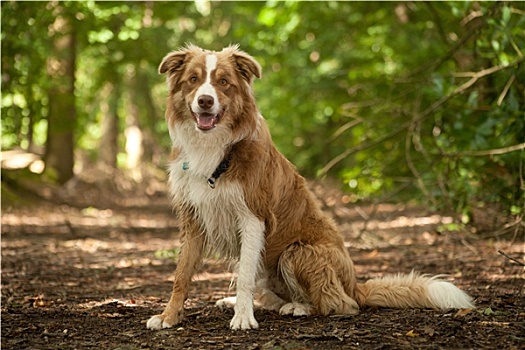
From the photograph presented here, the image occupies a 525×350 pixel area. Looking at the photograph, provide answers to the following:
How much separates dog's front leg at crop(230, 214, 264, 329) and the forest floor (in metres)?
0.19

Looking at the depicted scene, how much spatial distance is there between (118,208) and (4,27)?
6862mm

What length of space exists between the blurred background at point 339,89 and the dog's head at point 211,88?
3.27 m

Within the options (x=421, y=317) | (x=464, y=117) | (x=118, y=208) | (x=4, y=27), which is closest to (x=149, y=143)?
(x=118, y=208)

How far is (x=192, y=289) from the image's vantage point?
659 centimetres

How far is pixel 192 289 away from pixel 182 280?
1773 mm

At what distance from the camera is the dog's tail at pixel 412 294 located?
487cm

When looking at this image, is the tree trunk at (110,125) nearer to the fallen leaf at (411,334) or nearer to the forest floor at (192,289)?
the forest floor at (192,289)

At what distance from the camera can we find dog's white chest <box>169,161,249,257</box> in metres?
4.77

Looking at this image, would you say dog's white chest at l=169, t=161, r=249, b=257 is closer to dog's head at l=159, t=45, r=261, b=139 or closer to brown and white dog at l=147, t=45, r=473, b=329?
brown and white dog at l=147, t=45, r=473, b=329

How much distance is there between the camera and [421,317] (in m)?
4.57

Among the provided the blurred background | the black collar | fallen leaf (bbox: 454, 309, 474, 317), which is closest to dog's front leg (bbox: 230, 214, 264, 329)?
the black collar

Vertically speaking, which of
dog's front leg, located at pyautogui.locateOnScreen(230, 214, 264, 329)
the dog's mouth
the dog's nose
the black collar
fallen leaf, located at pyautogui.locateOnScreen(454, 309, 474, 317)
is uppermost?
the dog's nose

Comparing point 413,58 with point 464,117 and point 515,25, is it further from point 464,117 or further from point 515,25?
point 515,25

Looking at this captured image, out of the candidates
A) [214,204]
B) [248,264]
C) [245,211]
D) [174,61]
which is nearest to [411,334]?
[248,264]
